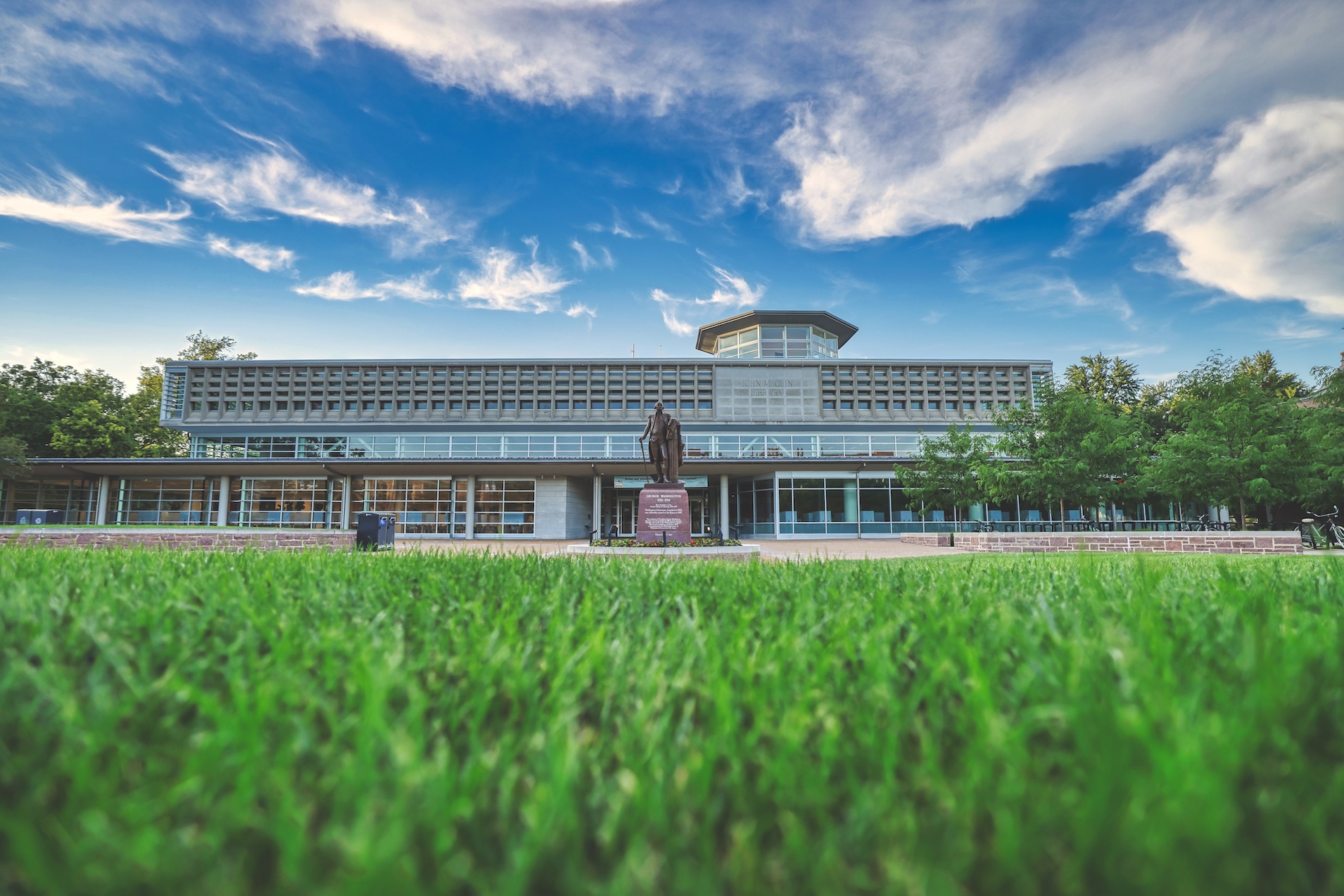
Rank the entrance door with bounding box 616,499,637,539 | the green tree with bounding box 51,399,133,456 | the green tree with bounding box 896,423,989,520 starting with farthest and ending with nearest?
1. the green tree with bounding box 51,399,133,456
2. the entrance door with bounding box 616,499,637,539
3. the green tree with bounding box 896,423,989,520

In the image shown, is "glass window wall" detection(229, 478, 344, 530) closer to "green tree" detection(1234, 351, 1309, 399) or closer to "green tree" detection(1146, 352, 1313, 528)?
"green tree" detection(1146, 352, 1313, 528)

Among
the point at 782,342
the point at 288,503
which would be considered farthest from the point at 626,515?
the point at 782,342

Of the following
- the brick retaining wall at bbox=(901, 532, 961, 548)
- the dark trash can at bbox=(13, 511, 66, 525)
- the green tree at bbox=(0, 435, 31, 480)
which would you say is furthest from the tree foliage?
the brick retaining wall at bbox=(901, 532, 961, 548)

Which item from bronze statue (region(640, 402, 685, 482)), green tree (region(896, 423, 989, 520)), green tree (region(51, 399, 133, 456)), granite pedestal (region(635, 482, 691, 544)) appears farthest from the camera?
green tree (region(51, 399, 133, 456))

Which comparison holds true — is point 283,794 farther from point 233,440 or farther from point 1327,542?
point 233,440

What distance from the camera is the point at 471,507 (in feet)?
117

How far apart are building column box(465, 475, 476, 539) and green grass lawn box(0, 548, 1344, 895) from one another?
3452cm

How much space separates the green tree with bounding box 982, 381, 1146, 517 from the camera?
24.3 meters

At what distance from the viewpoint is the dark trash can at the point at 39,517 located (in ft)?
125

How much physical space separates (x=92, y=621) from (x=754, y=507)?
1441 inches

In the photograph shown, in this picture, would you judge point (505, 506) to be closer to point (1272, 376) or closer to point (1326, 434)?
point (1326, 434)

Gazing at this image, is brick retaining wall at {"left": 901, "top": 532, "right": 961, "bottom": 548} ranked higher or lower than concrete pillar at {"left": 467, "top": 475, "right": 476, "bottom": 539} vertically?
lower

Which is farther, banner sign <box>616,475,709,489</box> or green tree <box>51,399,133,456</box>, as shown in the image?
green tree <box>51,399,133,456</box>

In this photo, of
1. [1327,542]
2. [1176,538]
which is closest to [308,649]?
[1176,538]
